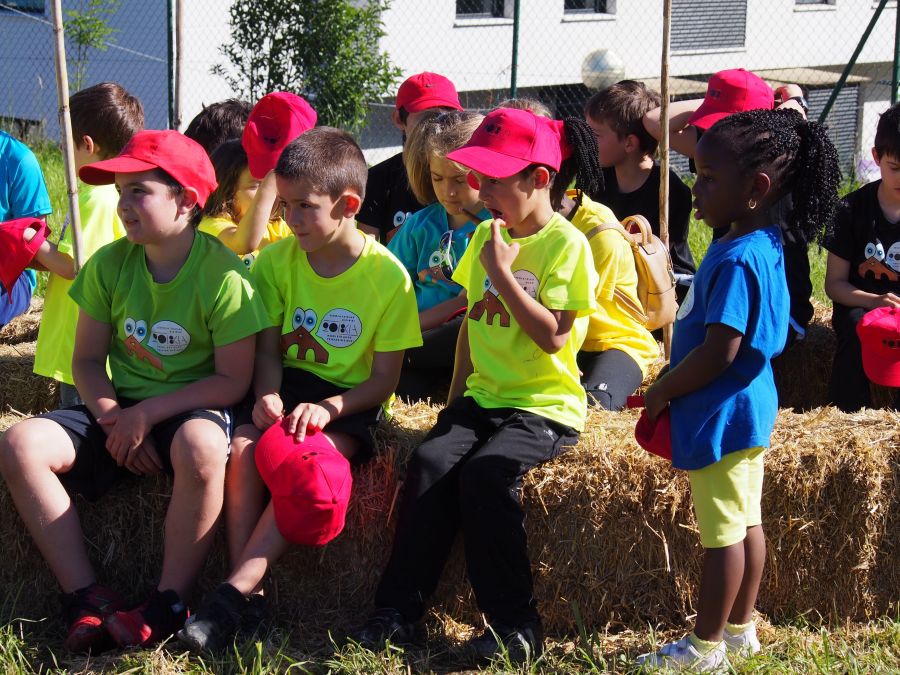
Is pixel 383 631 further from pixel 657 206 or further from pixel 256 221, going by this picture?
pixel 657 206

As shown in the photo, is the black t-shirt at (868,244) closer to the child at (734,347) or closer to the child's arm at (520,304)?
the child at (734,347)

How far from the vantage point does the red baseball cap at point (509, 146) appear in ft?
11.5

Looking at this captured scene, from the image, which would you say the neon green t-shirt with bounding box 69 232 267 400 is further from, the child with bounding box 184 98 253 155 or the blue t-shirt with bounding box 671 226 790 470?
the child with bounding box 184 98 253 155

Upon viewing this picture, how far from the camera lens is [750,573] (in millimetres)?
3199

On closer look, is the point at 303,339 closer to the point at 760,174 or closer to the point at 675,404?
the point at 675,404

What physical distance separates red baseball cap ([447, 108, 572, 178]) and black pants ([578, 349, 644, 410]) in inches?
39.3

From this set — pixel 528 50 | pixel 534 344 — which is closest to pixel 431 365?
pixel 534 344

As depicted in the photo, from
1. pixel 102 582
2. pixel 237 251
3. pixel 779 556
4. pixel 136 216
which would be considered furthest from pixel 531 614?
pixel 237 251

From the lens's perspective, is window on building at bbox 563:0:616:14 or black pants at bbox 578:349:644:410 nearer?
black pants at bbox 578:349:644:410

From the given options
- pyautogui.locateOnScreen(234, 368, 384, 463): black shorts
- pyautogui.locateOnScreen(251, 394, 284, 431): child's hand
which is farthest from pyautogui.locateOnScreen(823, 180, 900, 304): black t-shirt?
pyautogui.locateOnScreen(251, 394, 284, 431): child's hand

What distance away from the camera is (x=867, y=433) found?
3682 mm

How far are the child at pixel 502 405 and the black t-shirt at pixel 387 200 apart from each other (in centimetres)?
141

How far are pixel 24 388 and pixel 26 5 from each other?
10674mm

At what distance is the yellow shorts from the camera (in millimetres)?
3104
